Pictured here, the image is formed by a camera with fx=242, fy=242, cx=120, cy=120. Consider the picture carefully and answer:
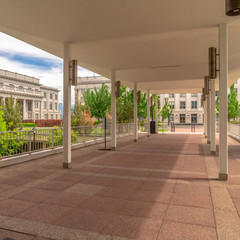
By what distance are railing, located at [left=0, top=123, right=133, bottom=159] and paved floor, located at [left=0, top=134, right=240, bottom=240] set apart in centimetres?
132

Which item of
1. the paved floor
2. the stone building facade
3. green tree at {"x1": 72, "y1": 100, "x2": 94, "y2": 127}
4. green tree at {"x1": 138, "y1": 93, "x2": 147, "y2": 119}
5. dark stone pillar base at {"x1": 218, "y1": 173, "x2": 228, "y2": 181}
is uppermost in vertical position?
the stone building facade

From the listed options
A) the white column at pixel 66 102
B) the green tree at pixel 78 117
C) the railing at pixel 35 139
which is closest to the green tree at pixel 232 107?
the green tree at pixel 78 117

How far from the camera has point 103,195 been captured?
573 cm

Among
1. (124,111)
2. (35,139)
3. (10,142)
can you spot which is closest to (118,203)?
(10,142)

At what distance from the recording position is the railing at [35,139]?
9.71 metres

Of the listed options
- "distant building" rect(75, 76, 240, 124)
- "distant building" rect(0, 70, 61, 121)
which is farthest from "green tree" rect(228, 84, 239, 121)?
"distant building" rect(0, 70, 61, 121)

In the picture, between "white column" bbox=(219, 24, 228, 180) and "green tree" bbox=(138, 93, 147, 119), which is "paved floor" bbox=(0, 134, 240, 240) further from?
"green tree" bbox=(138, 93, 147, 119)

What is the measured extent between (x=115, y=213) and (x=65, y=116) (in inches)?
206

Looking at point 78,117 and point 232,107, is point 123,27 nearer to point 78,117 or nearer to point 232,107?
point 78,117

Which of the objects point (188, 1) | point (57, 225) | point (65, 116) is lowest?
point (57, 225)

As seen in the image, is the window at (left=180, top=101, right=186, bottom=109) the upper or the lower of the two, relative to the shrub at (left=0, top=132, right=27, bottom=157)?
upper

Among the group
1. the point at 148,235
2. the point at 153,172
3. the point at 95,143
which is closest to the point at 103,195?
the point at 148,235

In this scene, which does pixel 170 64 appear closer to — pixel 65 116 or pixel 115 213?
pixel 65 116

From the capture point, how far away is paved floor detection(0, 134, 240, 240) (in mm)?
3893
